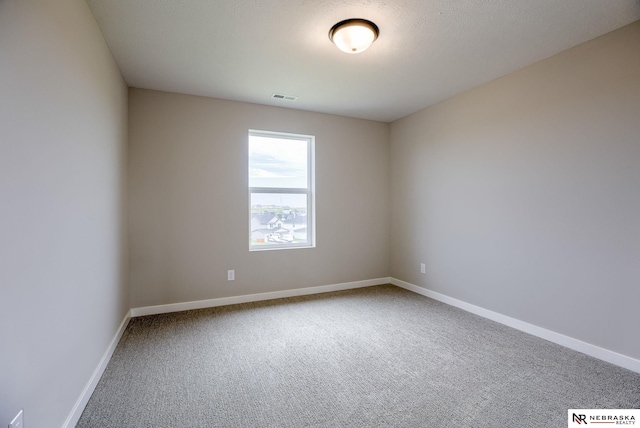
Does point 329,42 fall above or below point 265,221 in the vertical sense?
above

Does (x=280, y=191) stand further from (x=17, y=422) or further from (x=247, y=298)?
(x=17, y=422)

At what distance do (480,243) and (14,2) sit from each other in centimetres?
376

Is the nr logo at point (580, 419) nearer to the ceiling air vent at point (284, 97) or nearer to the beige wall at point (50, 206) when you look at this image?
the beige wall at point (50, 206)

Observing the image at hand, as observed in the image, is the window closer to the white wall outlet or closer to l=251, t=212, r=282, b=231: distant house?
l=251, t=212, r=282, b=231: distant house

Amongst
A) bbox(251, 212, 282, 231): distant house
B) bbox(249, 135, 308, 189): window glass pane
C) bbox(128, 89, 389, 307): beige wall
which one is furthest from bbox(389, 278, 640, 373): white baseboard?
bbox(249, 135, 308, 189): window glass pane

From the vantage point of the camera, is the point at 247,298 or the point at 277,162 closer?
the point at 247,298

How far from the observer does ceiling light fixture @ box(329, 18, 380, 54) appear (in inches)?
83.2

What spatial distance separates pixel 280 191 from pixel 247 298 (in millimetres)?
1419

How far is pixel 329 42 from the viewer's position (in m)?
2.41

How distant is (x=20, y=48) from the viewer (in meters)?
1.17

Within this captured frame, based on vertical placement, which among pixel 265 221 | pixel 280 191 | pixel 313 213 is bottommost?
pixel 265 221

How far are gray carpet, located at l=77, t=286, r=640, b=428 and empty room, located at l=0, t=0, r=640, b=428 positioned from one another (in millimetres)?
20

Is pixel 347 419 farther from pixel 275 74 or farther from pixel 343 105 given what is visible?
pixel 343 105

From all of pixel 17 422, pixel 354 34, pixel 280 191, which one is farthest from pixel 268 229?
pixel 17 422
